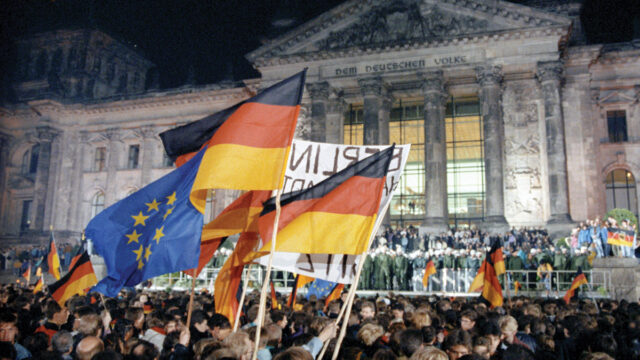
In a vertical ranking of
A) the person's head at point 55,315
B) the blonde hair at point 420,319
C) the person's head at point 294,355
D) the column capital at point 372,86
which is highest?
the column capital at point 372,86

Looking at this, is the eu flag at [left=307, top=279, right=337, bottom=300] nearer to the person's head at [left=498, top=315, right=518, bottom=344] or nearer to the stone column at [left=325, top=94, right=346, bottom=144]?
the person's head at [left=498, top=315, right=518, bottom=344]

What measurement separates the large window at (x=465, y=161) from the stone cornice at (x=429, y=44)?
5777 millimetres

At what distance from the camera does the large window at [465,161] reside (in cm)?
3716

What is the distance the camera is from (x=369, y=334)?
543cm

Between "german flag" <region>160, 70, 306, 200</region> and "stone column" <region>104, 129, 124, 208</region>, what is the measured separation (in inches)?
1683

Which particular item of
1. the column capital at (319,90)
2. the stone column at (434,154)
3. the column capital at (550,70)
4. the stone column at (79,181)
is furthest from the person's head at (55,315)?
the stone column at (79,181)

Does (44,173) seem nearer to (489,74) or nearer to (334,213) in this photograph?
(489,74)

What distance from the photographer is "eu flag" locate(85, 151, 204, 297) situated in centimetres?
581

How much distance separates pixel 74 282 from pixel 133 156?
3916cm

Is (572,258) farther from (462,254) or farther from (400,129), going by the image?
(400,129)

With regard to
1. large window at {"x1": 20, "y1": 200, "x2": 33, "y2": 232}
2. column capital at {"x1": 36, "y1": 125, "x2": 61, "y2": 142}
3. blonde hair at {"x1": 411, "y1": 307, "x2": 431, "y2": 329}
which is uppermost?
column capital at {"x1": 36, "y1": 125, "x2": 61, "y2": 142}

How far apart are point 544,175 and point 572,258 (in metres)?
12.6

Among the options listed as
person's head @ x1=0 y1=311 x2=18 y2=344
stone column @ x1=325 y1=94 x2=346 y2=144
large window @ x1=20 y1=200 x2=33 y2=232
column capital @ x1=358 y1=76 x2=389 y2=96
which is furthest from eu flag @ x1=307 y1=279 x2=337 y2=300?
large window @ x1=20 y1=200 x2=33 y2=232

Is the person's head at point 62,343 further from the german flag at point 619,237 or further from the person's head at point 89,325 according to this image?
the german flag at point 619,237
